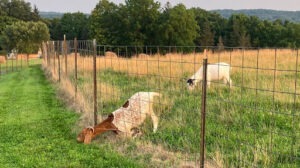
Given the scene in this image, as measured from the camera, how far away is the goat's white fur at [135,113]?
23.1ft

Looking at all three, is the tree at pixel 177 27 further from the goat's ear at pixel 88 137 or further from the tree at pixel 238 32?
the goat's ear at pixel 88 137

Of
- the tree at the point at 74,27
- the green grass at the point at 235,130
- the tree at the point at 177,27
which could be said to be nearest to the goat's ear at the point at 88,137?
the green grass at the point at 235,130

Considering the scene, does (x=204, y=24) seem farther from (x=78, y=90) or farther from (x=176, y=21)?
(x=78, y=90)

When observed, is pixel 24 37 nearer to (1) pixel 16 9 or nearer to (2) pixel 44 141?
(2) pixel 44 141

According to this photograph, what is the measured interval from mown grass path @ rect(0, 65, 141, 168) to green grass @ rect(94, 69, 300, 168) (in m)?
0.95

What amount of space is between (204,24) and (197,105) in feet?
228

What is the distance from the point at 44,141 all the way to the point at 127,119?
1.61 m

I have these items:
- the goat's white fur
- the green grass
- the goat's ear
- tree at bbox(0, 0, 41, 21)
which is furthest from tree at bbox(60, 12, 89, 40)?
the goat's ear

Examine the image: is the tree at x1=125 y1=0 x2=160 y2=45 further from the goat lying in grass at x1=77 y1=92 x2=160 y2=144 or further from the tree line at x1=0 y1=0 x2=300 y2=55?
the goat lying in grass at x1=77 y1=92 x2=160 y2=144

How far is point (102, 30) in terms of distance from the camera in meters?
66.2

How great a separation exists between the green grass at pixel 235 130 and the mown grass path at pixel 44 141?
95 cm

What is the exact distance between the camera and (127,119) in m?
7.14

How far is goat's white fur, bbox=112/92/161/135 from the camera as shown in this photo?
705 cm

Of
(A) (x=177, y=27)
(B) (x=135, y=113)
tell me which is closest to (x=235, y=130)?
(B) (x=135, y=113)
